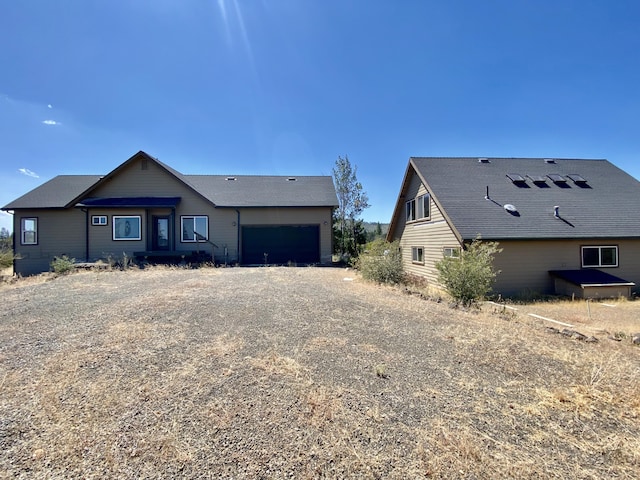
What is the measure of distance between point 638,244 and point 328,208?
14.1 m

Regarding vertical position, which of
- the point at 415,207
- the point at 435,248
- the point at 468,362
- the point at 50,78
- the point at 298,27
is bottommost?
the point at 468,362

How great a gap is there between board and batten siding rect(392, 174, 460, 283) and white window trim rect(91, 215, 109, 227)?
1586 centimetres

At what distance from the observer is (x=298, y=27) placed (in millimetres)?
10883

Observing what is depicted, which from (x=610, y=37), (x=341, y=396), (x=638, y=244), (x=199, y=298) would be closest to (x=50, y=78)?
(x=199, y=298)

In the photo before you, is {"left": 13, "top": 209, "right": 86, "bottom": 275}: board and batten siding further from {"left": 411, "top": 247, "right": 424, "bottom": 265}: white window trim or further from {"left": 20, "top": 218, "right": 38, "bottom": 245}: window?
{"left": 411, "top": 247, "right": 424, "bottom": 265}: white window trim

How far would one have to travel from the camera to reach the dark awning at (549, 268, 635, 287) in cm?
1097

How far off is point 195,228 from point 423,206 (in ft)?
41.1

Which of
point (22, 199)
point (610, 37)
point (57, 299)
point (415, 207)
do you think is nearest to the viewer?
point (57, 299)

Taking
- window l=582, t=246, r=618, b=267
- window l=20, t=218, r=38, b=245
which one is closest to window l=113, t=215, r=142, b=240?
window l=20, t=218, r=38, b=245

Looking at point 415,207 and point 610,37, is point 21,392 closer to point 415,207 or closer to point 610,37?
point 415,207

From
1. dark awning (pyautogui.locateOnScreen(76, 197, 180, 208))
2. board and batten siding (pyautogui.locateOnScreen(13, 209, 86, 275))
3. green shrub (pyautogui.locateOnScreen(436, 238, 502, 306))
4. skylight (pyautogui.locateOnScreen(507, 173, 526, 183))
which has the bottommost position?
green shrub (pyautogui.locateOnScreen(436, 238, 502, 306))

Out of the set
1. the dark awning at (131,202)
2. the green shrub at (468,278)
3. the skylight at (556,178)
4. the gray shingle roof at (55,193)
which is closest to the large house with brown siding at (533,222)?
the skylight at (556,178)

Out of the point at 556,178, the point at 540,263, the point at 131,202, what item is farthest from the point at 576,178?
the point at 131,202

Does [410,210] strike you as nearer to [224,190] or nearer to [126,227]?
[224,190]
